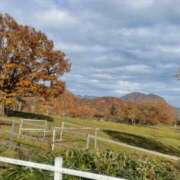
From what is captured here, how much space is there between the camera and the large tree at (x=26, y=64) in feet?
152

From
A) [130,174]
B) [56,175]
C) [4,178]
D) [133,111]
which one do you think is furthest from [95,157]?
[133,111]

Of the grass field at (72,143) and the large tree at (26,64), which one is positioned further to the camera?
the large tree at (26,64)

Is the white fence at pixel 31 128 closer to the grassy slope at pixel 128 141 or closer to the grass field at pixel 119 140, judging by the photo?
the grass field at pixel 119 140

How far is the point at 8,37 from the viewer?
157ft

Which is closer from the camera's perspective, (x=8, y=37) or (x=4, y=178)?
(x=4, y=178)

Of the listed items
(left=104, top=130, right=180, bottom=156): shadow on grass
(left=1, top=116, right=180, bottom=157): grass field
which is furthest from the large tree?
(left=104, top=130, right=180, bottom=156): shadow on grass

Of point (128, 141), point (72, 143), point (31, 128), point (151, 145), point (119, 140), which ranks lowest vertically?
point (151, 145)

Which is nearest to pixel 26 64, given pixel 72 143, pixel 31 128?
pixel 31 128

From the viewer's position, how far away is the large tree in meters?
46.2

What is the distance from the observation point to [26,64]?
156ft

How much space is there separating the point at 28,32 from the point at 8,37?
8.14ft

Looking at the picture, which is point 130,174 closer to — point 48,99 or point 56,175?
point 56,175

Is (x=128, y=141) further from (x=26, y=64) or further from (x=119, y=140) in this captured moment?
(x=26, y=64)

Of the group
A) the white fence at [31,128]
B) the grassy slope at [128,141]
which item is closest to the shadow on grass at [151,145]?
the grassy slope at [128,141]
